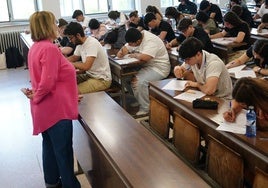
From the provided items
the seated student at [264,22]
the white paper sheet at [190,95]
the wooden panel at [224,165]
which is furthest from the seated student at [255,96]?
the seated student at [264,22]

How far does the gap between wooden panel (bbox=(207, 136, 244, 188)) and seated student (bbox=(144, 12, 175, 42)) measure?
10.4 feet

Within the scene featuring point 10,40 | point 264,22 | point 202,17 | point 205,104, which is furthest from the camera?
point 10,40

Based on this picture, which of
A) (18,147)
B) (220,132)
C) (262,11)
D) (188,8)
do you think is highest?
(188,8)

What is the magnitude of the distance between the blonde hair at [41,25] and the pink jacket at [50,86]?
0.04 meters

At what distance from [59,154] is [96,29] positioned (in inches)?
147

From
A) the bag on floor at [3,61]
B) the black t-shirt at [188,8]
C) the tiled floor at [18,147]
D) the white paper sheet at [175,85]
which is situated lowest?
the tiled floor at [18,147]

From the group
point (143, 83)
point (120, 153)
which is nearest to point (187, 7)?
point (143, 83)

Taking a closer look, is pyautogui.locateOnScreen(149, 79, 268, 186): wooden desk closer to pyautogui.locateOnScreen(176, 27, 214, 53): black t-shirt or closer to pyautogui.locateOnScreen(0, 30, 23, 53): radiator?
pyautogui.locateOnScreen(176, 27, 214, 53): black t-shirt

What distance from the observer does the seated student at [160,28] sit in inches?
205

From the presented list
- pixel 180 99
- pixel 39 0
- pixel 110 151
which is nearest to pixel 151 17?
pixel 180 99

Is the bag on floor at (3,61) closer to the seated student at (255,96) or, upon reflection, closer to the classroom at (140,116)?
the classroom at (140,116)

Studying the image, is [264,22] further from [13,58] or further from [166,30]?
[13,58]

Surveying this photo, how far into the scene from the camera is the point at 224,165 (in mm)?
2232

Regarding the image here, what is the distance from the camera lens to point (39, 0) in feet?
27.1
